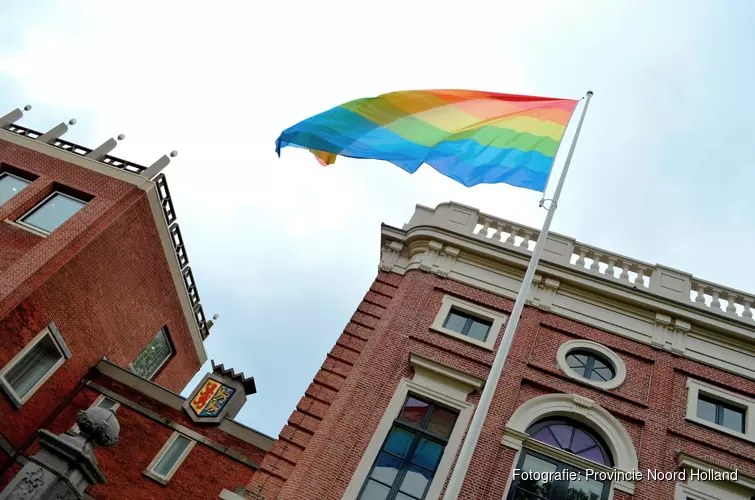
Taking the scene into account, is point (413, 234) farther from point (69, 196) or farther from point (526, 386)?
point (69, 196)

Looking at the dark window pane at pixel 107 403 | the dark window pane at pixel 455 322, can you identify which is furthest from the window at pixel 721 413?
the dark window pane at pixel 107 403

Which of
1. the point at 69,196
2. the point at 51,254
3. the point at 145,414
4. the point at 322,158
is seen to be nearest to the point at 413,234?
the point at 322,158

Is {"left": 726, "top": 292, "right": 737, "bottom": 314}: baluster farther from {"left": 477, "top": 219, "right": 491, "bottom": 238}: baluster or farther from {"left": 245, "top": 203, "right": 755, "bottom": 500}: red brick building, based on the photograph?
{"left": 477, "top": 219, "right": 491, "bottom": 238}: baluster

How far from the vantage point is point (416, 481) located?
12594 millimetres

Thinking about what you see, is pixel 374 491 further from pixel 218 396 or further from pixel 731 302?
pixel 731 302

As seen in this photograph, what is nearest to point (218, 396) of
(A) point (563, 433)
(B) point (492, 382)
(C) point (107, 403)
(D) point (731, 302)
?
(C) point (107, 403)

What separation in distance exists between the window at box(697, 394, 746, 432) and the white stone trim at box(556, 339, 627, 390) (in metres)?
1.87

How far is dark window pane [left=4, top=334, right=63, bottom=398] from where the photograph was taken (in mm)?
18719

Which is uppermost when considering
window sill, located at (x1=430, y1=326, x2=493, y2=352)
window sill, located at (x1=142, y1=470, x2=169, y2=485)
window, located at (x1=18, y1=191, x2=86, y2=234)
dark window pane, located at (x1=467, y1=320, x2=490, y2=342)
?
window, located at (x1=18, y1=191, x2=86, y2=234)

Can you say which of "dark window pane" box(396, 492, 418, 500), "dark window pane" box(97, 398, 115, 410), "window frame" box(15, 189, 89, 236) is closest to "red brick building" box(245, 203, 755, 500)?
"dark window pane" box(396, 492, 418, 500)

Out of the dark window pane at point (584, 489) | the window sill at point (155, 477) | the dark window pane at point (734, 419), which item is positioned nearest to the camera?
the dark window pane at point (584, 489)

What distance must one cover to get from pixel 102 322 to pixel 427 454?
14.4m

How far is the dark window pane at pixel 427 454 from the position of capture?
507 inches

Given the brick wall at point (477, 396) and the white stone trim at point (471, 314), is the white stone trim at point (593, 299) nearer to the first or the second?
the brick wall at point (477, 396)
